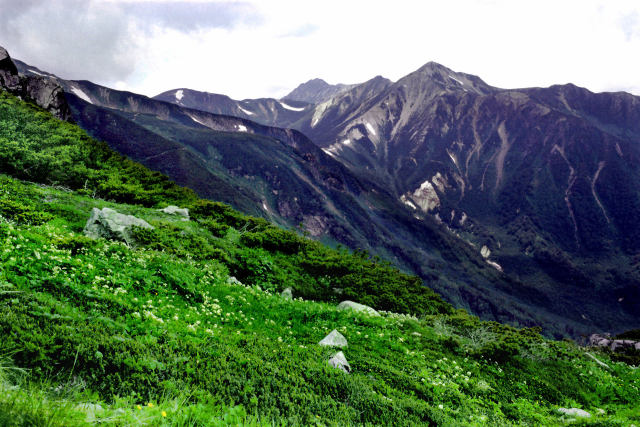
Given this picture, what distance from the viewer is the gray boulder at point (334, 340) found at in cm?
986

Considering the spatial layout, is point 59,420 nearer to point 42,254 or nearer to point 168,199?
point 42,254

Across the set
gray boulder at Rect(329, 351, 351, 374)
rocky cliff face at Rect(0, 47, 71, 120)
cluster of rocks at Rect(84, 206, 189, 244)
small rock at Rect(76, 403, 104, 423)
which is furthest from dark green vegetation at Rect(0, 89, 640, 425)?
rocky cliff face at Rect(0, 47, 71, 120)

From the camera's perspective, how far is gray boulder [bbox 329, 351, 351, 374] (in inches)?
316

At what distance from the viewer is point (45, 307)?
20.2 feet

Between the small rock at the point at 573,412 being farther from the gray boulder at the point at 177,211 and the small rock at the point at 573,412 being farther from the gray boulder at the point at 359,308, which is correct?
the gray boulder at the point at 177,211

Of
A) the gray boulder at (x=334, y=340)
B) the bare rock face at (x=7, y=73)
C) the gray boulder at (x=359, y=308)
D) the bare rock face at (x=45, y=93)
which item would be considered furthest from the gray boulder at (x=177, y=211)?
the bare rock face at (x=45, y=93)

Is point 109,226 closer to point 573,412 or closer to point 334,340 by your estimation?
point 334,340

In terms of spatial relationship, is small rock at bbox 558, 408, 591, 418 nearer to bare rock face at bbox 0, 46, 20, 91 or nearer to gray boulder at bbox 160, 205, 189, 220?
gray boulder at bbox 160, 205, 189, 220

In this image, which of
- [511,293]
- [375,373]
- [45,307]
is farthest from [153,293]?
[511,293]

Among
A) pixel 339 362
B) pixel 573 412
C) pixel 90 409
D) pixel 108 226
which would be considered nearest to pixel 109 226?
pixel 108 226

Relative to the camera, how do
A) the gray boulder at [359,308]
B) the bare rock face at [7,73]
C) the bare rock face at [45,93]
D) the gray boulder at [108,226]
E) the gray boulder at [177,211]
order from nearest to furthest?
the gray boulder at [108,226], the gray boulder at [359,308], the gray boulder at [177,211], the bare rock face at [7,73], the bare rock face at [45,93]

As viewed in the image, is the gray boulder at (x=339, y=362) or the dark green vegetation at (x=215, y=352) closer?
the dark green vegetation at (x=215, y=352)

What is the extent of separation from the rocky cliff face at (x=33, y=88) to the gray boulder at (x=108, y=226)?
4579 cm

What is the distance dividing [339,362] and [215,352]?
324 centimetres
